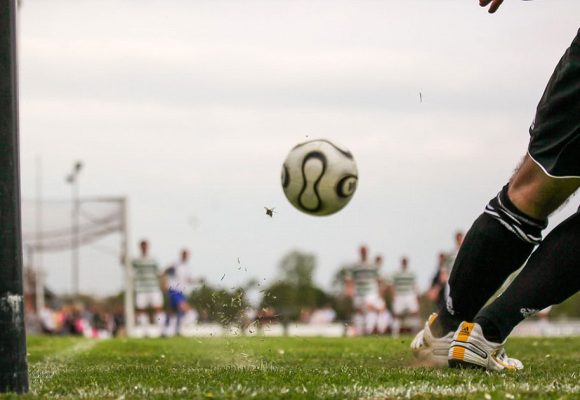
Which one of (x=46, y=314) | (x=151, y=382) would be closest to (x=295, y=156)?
(x=151, y=382)

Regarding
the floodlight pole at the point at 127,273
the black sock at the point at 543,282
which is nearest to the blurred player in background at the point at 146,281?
the floodlight pole at the point at 127,273

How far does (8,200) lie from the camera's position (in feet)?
12.1

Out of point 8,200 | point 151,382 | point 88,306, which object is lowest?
point 88,306

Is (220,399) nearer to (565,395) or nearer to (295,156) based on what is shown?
(565,395)

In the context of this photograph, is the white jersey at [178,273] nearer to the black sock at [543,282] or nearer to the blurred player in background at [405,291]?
the blurred player in background at [405,291]

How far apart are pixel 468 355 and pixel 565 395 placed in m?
1.15

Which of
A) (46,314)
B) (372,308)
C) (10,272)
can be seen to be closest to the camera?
(10,272)

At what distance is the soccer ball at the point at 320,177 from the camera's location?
5184 mm

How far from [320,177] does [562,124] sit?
1.44 metres

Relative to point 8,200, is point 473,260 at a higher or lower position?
lower

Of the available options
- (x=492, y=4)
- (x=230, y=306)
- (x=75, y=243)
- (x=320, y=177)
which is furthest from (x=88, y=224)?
(x=492, y=4)

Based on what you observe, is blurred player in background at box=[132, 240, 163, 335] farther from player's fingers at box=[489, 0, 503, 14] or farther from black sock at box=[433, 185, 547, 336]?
player's fingers at box=[489, 0, 503, 14]

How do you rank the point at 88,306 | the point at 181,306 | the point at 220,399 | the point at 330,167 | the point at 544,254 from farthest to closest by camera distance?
the point at 88,306, the point at 181,306, the point at 330,167, the point at 544,254, the point at 220,399

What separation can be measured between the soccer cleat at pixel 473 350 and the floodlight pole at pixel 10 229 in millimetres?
2132
